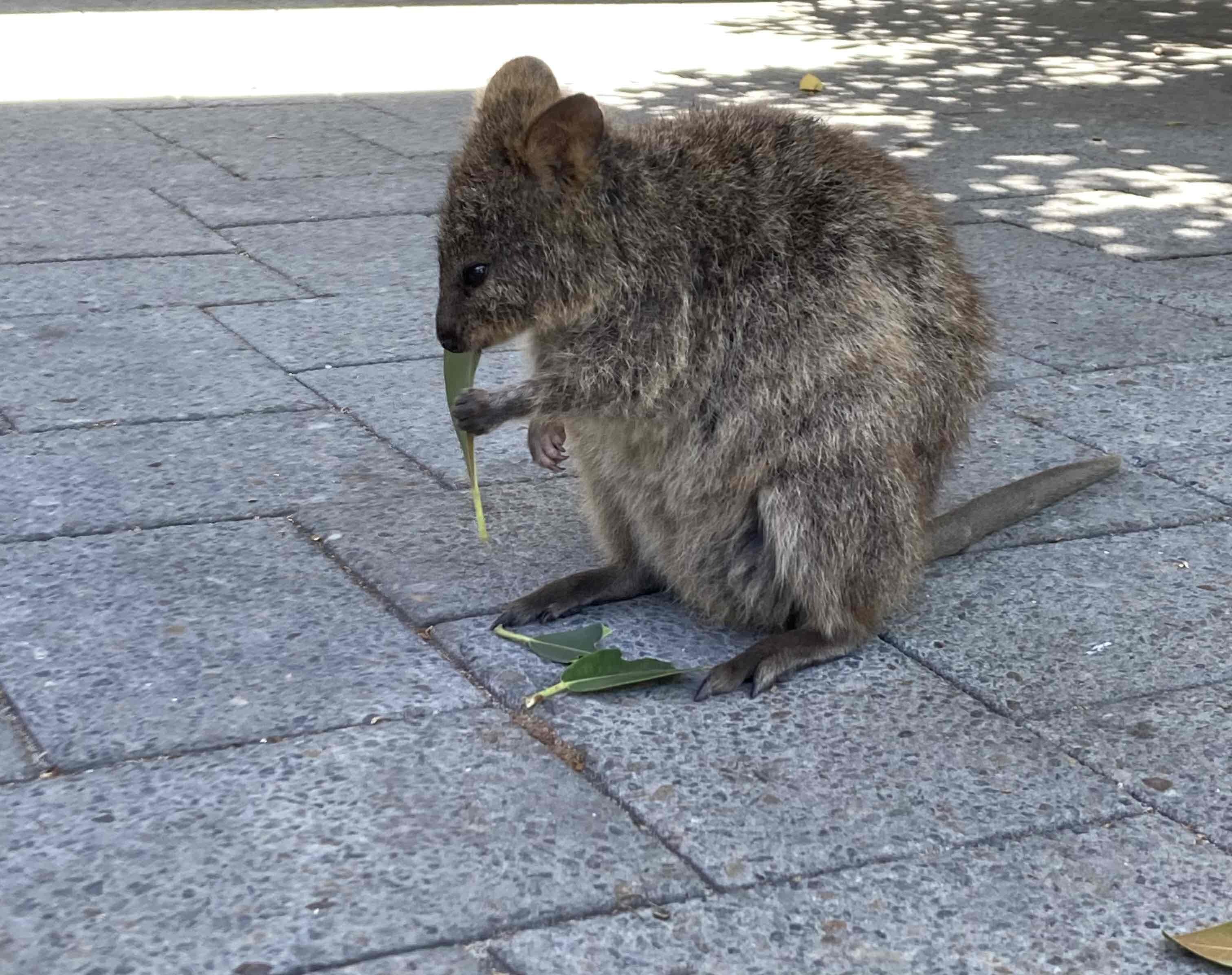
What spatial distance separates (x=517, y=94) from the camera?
392 centimetres

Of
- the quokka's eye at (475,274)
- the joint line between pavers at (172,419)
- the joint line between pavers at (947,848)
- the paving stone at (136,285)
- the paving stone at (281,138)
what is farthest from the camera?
the paving stone at (281,138)

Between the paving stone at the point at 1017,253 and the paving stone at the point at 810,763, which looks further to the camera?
the paving stone at the point at 1017,253

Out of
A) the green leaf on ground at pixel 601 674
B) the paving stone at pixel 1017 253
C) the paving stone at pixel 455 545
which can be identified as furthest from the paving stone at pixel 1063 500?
the paving stone at pixel 1017 253

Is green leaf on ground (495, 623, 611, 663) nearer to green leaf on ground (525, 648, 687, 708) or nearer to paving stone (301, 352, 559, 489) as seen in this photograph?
green leaf on ground (525, 648, 687, 708)

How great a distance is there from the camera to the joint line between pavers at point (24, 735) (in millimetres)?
3371

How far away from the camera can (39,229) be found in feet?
24.6

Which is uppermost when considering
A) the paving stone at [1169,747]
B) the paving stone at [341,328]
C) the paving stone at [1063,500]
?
the paving stone at [341,328]

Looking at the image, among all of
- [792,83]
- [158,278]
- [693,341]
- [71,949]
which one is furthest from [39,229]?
[792,83]

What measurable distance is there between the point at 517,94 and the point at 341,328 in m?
2.69

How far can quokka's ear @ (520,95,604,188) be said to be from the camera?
3.73 meters

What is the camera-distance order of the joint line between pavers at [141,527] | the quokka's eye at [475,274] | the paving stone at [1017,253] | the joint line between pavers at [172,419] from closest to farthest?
the quokka's eye at [475,274] < the joint line between pavers at [141,527] < the joint line between pavers at [172,419] < the paving stone at [1017,253]

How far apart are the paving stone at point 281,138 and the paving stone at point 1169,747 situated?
6128mm

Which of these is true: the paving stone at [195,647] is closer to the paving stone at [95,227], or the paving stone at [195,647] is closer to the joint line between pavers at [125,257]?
the joint line between pavers at [125,257]

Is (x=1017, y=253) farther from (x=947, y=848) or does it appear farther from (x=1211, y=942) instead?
(x=1211, y=942)
